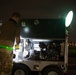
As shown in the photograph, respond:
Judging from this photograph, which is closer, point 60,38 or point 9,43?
point 9,43

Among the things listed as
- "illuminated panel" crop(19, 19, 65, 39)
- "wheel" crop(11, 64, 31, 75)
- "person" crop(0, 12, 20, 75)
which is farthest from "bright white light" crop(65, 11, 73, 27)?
"person" crop(0, 12, 20, 75)

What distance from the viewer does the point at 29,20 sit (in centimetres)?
820

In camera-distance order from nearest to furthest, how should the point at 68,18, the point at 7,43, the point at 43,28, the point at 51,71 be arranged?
the point at 7,43 → the point at 51,71 → the point at 68,18 → the point at 43,28

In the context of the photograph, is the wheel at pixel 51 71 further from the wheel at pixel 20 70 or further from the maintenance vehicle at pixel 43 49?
the wheel at pixel 20 70

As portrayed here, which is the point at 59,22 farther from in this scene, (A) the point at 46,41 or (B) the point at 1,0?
(B) the point at 1,0

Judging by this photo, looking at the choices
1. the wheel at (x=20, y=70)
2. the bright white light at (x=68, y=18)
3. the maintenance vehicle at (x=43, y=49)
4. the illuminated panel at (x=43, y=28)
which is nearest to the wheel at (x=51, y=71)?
the maintenance vehicle at (x=43, y=49)

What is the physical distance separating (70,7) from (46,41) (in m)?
10.8

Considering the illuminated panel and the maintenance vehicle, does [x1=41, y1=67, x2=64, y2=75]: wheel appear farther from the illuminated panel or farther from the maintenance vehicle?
the illuminated panel

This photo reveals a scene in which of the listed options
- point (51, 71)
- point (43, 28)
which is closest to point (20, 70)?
point (51, 71)

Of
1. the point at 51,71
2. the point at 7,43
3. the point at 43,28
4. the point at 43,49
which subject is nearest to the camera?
the point at 7,43

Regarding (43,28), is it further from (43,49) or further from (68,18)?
(68,18)

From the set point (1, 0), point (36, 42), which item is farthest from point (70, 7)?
point (36, 42)

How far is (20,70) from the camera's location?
8.05 m

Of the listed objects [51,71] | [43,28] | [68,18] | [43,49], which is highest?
[68,18]
